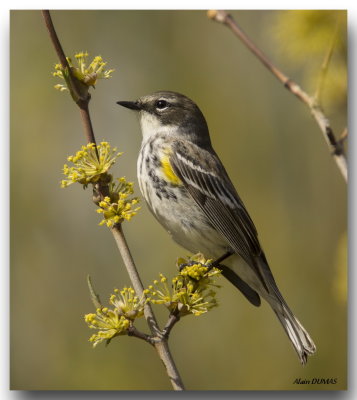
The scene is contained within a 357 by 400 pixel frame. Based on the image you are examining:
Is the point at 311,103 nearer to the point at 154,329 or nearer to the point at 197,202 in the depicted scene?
the point at 154,329

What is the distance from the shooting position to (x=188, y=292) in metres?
2.28

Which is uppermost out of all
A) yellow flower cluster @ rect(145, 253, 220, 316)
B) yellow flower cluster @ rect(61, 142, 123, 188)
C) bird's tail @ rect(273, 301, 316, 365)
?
yellow flower cluster @ rect(61, 142, 123, 188)

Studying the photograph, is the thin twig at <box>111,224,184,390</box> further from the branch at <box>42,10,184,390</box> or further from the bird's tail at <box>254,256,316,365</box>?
the bird's tail at <box>254,256,316,365</box>

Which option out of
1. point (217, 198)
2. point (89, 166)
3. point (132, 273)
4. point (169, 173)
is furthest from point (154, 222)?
point (132, 273)

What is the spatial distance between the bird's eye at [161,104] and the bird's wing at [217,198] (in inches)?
8.1

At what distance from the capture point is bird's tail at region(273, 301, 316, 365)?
3.02 meters

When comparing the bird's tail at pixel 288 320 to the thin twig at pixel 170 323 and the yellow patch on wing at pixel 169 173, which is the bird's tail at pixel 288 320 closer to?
the yellow patch on wing at pixel 169 173

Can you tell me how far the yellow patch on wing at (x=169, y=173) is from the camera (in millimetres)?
2922

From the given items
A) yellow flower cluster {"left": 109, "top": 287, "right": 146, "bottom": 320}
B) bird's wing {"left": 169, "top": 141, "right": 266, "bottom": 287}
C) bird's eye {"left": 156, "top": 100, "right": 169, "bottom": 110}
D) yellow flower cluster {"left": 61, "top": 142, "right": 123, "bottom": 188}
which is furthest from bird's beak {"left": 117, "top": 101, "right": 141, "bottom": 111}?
yellow flower cluster {"left": 109, "top": 287, "right": 146, "bottom": 320}

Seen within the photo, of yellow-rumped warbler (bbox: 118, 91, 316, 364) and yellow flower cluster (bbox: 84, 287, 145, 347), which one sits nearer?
yellow flower cluster (bbox: 84, 287, 145, 347)

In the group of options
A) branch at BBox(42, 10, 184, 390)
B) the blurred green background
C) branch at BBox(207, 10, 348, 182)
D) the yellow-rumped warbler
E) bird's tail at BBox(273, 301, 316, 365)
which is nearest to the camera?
branch at BBox(207, 10, 348, 182)

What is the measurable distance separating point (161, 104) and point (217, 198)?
575 mm

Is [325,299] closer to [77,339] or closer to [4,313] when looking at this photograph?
[77,339]

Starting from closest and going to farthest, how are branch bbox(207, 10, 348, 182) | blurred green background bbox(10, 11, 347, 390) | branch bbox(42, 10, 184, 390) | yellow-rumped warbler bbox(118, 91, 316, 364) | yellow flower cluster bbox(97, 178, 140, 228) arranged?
branch bbox(207, 10, 348, 182)
branch bbox(42, 10, 184, 390)
yellow flower cluster bbox(97, 178, 140, 228)
yellow-rumped warbler bbox(118, 91, 316, 364)
blurred green background bbox(10, 11, 347, 390)
